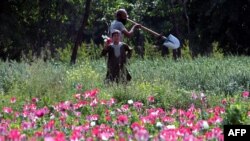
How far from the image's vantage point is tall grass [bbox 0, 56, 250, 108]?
9.13m

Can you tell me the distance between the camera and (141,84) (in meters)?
9.95

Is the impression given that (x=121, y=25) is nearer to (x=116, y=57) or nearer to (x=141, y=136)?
(x=116, y=57)

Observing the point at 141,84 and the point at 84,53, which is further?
the point at 84,53

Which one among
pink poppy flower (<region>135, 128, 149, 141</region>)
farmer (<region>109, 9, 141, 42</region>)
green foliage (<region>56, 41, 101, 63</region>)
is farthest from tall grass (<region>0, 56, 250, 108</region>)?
green foliage (<region>56, 41, 101, 63</region>)

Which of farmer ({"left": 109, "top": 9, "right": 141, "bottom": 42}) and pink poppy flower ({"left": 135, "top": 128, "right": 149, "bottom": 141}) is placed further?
farmer ({"left": 109, "top": 9, "right": 141, "bottom": 42})

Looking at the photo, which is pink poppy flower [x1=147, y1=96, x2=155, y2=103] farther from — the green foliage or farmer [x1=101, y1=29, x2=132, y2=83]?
the green foliage

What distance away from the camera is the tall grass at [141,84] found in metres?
9.13

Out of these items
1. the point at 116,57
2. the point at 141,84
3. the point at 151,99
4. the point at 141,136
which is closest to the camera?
the point at 141,136

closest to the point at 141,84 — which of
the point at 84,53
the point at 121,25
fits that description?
the point at 121,25

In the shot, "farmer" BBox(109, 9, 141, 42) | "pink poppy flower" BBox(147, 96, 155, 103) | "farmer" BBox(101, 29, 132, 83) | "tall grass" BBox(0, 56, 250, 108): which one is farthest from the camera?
"farmer" BBox(109, 9, 141, 42)

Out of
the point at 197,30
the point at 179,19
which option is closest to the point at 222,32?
the point at 197,30

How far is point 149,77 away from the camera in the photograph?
12359mm

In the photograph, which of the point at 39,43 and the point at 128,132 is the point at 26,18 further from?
the point at 128,132

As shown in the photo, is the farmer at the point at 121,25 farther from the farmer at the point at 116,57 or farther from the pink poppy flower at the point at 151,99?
the pink poppy flower at the point at 151,99
